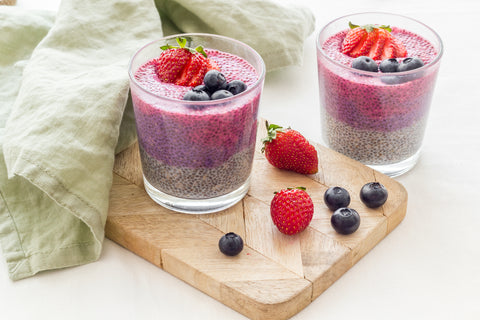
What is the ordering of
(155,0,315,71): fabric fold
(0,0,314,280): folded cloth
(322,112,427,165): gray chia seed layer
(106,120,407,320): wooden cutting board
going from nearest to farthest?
(106,120,407,320): wooden cutting board < (0,0,314,280): folded cloth < (322,112,427,165): gray chia seed layer < (155,0,315,71): fabric fold

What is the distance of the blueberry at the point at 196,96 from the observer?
1.39 m

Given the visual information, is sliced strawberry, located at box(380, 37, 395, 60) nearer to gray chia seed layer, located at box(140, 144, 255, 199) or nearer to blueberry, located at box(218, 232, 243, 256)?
gray chia seed layer, located at box(140, 144, 255, 199)

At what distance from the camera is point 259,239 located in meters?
1.48

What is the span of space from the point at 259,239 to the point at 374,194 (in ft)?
0.97

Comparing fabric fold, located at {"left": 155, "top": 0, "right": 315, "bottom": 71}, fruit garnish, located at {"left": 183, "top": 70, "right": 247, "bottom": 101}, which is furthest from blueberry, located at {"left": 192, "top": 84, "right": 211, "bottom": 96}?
fabric fold, located at {"left": 155, "top": 0, "right": 315, "bottom": 71}

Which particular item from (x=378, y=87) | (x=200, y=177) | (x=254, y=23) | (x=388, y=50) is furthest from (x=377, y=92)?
(x=254, y=23)

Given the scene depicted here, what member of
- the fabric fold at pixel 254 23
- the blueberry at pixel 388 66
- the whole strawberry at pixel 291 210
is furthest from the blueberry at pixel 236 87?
the fabric fold at pixel 254 23

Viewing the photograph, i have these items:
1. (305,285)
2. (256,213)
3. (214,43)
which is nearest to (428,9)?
(214,43)

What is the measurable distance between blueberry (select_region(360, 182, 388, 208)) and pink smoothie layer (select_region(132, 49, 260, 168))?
0.97 ft

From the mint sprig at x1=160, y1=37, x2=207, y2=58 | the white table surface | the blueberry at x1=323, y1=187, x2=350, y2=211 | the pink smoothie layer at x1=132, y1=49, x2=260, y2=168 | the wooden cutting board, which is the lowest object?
the white table surface

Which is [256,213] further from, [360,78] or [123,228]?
[360,78]

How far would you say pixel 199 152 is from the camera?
4.80 ft

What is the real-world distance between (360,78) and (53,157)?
2.44ft

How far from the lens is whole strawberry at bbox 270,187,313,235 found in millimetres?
1453
